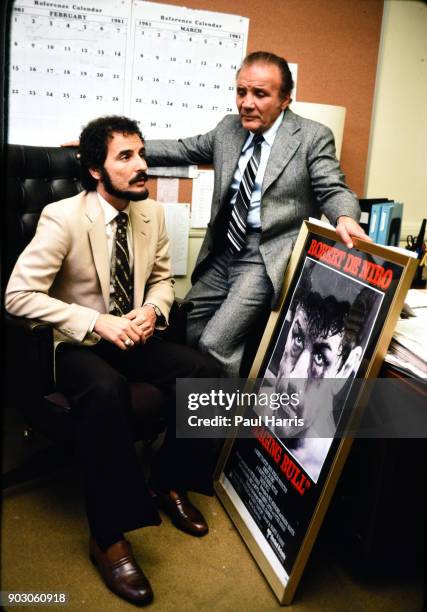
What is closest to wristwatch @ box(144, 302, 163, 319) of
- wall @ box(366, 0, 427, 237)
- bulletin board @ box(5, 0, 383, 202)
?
bulletin board @ box(5, 0, 383, 202)

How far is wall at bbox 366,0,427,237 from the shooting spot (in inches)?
97.9

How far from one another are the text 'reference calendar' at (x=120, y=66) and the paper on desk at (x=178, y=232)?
0.32 m

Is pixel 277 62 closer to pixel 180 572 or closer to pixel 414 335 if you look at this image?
pixel 414 335

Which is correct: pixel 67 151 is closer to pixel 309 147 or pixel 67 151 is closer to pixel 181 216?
pixel 181 216

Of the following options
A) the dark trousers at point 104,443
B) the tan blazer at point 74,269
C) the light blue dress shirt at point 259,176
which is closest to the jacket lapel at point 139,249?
the tan blazer at point 74,269

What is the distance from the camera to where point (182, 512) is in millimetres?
1711

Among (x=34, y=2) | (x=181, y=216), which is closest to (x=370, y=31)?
(x=181, y=216)

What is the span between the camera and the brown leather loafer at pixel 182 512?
5.53 feet

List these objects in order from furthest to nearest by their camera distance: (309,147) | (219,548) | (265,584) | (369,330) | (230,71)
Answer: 1. (230,71)
2. (309,147)
3. (219,548)
4. (265,584)
5. (369,330)

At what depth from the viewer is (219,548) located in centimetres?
163

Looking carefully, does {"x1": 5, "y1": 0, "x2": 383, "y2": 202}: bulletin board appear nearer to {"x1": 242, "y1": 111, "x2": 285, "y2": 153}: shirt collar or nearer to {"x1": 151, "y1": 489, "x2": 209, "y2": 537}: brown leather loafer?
{"x1": 242, "y1": 111, "x2": 285, "y2": 153}: shirt collar

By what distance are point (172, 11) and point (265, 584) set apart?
2134 millimetres

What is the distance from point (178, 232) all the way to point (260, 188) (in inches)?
24.6

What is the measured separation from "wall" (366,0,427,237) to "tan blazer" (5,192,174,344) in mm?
1381
